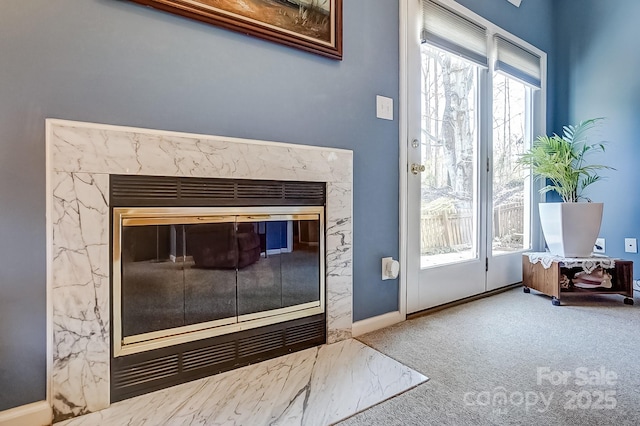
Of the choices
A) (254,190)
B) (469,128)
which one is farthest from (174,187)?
(469,128)

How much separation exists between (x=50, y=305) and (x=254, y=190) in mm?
807

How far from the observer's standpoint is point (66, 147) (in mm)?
1067

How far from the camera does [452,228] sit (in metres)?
2.31

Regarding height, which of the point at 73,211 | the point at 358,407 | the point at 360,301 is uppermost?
the point at 73,211

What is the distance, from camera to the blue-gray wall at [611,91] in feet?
8.50

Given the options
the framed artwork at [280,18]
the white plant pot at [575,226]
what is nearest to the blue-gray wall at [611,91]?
the white plant pot at [575,226]

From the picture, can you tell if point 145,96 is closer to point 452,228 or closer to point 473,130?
point 452,228

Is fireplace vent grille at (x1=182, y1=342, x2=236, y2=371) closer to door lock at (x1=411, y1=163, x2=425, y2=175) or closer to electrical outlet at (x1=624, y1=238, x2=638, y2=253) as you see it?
door lock at (x1=411, y1=163, x2=425, y2=175)

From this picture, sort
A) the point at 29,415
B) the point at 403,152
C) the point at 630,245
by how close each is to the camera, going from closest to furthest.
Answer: the point at 29,415
the point at 403,152
the point at 630,245

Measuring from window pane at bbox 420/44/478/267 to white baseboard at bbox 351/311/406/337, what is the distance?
1.31ft

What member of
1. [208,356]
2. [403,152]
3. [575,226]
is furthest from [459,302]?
[208,356]

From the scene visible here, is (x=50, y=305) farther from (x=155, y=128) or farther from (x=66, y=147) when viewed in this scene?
(x=155, y=128)

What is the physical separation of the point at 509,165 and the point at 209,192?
2.47 metres

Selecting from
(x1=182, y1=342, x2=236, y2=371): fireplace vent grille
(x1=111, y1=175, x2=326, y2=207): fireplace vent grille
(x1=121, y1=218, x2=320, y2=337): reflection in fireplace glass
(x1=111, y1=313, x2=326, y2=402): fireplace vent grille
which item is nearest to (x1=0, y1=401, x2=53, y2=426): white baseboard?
(x1=111, y1=313, x2=326, y2=402): fireplace vent grille
